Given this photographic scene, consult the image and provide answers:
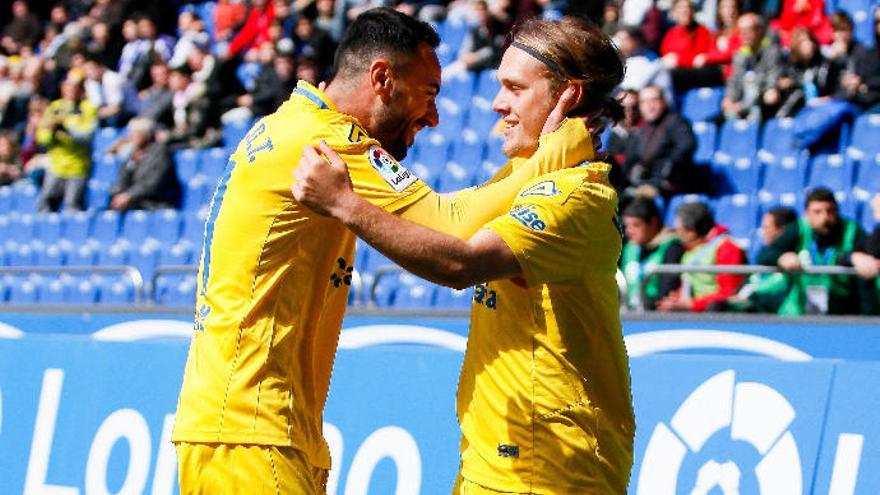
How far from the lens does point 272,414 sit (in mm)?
3707

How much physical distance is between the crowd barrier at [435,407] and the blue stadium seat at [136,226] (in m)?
6.45

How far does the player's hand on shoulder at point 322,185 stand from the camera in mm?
3459

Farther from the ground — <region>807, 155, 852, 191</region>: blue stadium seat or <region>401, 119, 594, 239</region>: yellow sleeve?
<region>807, 155, 852, 191</region>: blue stadium seat

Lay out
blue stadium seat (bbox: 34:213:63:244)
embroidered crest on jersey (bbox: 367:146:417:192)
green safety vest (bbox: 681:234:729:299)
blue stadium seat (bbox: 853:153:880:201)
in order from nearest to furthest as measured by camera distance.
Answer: embroidered crest on jersey (bbox: 367:146:417:192), green safety vest (bbox: 681:234:729:299), blue stadium seat (bbox: 853:153:880:201), blue stadium seat (bbox: 34:213:63:244)

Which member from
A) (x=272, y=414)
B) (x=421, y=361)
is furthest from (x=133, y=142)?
(x=272, y=414)

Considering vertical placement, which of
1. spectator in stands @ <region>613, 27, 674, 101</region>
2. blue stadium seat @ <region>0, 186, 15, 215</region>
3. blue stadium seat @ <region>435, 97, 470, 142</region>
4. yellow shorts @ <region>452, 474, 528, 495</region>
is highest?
spectator in stands @ <region>613, 27, 674, 101</region>

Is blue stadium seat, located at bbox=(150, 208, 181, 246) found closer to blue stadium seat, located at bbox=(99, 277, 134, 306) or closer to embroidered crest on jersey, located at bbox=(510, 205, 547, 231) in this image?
blue stadium seat, located at bbox=(99, 277, 134, 306)

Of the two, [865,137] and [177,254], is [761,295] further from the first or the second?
[177,254]

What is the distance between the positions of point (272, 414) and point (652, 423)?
2.57m

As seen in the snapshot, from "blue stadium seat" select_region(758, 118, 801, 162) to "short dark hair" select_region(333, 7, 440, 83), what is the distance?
7.71 meters

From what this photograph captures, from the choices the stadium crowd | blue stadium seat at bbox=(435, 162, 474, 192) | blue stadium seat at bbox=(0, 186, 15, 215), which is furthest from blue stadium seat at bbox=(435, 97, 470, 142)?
blue stadium seat at bbox=(0, 186, 15, 215)

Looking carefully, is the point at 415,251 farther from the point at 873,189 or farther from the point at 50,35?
the point at 50,35

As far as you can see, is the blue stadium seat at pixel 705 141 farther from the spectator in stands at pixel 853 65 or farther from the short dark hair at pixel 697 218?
the short dark hair at pixel 697 218

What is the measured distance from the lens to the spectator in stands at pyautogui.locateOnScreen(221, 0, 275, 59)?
16.8m
